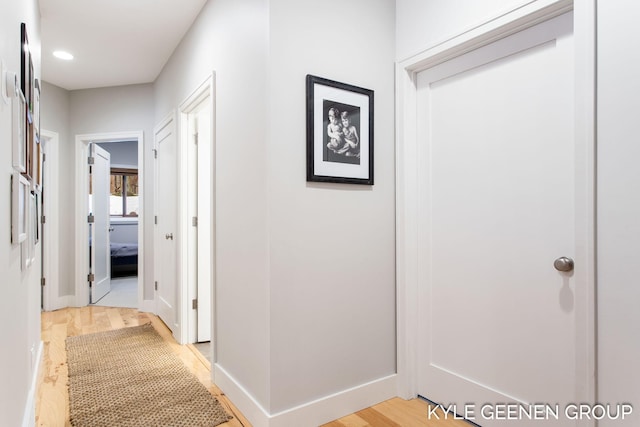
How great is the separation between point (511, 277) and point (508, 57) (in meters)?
1.04

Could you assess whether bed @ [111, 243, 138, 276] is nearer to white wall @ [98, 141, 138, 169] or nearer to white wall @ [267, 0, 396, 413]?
white wall @ [98, 141, 138, 169]

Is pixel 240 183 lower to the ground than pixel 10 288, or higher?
higher

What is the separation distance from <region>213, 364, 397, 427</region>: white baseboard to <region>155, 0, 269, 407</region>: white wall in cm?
6

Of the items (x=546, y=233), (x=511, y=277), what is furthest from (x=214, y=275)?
(x=546, y=233)

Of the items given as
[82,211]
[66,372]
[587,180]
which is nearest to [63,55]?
[82,211]

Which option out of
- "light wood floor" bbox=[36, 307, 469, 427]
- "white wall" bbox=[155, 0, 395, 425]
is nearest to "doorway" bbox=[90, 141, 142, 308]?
"light wood floor" bbox=[36, 307, 469, 427]

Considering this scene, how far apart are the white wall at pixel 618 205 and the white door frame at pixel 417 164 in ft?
0.10

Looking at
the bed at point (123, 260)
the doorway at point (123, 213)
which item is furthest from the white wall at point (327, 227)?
the bed at point (123, 260)

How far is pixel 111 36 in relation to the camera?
3084 millimetres

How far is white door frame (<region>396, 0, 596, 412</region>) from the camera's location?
53.2 inches

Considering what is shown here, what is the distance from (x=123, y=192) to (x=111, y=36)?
200 inches

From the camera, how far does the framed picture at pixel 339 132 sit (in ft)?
6.15

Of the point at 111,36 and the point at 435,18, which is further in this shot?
the point at 111,36

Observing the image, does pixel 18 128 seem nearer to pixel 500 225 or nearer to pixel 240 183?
pixel 240 183
